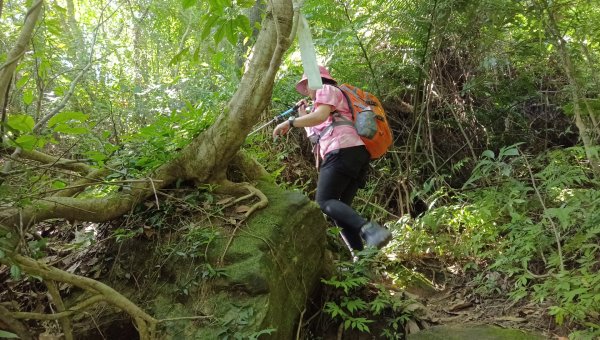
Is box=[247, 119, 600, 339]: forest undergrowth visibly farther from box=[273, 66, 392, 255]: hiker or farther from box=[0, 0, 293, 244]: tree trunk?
box=[0, 0, 293, 244]: tree trunk

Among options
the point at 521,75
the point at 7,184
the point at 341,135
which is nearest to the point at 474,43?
the point at 521,75

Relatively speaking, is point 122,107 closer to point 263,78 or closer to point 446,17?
point 263,78

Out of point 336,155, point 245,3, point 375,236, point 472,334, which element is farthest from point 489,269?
point 245,3

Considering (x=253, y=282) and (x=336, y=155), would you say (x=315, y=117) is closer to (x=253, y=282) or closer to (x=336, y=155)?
(x=336, y=155)

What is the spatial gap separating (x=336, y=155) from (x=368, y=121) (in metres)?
0.41

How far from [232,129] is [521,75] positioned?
4.31 m

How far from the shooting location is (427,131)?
5988mm

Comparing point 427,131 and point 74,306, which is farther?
point 427,131

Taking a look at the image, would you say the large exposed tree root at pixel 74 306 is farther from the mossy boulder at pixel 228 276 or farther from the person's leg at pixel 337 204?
the person's leg at pixel 337 204

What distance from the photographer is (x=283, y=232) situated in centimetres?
316

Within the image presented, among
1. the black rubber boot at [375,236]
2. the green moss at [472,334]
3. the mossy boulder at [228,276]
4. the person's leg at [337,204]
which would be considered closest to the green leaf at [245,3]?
the mossy boulder at [228,276]

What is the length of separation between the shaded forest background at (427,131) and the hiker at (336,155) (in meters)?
0.47

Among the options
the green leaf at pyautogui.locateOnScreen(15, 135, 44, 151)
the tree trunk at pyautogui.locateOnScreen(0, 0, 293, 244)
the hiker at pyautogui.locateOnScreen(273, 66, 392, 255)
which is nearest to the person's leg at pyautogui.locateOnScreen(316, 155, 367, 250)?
the hiker at pyautogui.locateOnScreen(273, 66, 392, 255)

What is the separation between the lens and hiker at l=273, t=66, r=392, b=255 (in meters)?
3.83
